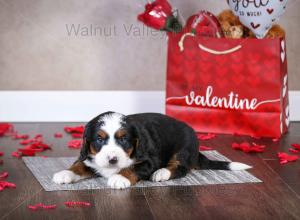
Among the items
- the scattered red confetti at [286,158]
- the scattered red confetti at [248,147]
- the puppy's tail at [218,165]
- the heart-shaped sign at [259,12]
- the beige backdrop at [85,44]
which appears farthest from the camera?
the beige backdrop at [85,44]

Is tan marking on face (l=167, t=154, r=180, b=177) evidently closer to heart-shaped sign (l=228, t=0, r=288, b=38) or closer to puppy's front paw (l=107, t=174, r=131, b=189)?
puppy's front paw (l=107, t=174, r=131, b=189)

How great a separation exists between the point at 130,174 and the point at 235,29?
50.1 inches

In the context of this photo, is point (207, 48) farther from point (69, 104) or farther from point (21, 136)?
point (21, 136)

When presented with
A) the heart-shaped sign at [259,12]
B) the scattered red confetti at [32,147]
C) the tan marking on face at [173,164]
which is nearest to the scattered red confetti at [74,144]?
the scattered red confetti at [32,147]

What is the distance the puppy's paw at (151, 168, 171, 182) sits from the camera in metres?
2.45

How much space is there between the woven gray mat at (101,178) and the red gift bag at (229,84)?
2.52 ft

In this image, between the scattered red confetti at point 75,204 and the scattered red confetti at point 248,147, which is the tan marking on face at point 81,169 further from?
the scattered red confetti at point 248,147

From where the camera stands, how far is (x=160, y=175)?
2.45 meters

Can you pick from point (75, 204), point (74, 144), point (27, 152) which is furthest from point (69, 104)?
point (75, 204)

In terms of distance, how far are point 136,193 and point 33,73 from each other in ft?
5.20

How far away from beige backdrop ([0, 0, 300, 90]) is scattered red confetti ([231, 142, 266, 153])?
0.83m

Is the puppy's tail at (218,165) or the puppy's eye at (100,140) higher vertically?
the puppy's eye at (100,140)

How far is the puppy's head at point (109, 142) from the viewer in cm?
230

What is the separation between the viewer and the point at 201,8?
3.67 meters
